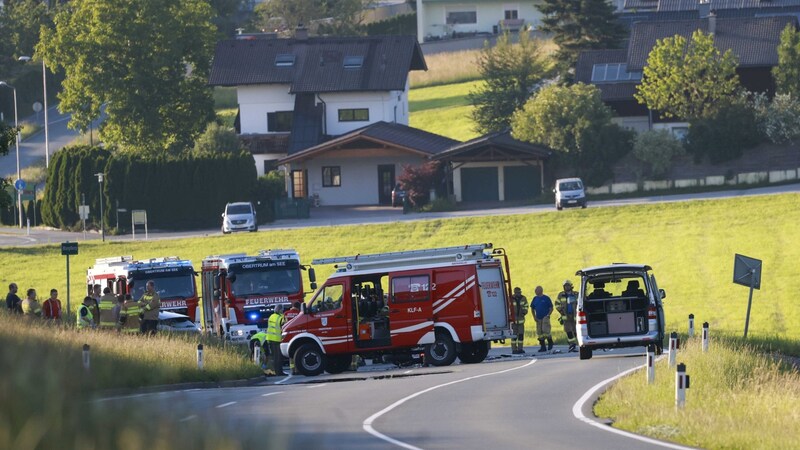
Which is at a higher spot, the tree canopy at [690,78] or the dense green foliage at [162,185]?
the tree canopy at [690,78]

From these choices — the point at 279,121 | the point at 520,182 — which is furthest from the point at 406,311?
the point at 279,121

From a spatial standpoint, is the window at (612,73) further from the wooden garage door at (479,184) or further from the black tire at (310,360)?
the black tire at (310,360)

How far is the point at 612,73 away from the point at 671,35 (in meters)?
4.13

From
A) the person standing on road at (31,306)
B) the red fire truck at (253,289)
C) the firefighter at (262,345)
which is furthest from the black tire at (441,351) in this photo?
the person standing on road at (31,306)

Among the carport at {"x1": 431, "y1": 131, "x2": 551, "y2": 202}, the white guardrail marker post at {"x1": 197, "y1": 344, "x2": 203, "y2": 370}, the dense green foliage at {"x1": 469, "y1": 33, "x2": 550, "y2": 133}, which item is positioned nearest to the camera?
the white guardrail marker post at {"x1": 197, "y1": 344, "x2": 203, "y2": 370}

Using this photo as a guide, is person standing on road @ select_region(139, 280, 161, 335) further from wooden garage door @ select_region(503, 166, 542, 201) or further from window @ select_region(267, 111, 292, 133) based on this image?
window @ select_region(267, 111, 292, 133)

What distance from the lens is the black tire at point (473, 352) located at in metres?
30.5

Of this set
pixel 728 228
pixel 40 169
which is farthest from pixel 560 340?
pixel 40 169

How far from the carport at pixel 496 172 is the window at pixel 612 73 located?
36.9 ft

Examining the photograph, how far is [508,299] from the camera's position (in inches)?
1205

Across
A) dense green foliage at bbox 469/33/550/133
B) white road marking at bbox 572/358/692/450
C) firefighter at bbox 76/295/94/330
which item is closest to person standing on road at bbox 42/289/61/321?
firefighter at bbox 76/295/94/330

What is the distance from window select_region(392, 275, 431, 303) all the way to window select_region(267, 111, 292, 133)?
193ft

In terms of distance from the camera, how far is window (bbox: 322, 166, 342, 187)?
274ft

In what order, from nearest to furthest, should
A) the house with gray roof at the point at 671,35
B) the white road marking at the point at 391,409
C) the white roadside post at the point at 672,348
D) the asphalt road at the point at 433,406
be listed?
the asphalt road at the point at 433,406, the white road marking at the point at 391,409, the white roadside post at the point at 672,348, the house with gray roof at the point at 671,35
